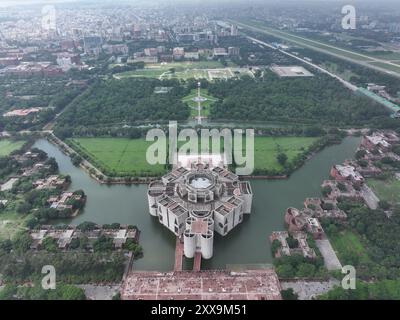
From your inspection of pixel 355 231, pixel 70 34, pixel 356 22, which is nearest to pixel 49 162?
pixel 355 231

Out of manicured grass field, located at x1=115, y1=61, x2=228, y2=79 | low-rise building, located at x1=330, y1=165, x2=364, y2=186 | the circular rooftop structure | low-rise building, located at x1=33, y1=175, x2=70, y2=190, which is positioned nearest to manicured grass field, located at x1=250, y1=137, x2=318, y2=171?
low-rise building, located at x1=330, y1=165, x2=364, y2=186

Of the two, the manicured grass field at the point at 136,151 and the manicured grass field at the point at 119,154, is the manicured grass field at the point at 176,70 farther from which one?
the manicured grass field at the point at 136,151

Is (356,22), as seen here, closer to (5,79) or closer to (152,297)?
(5,79)

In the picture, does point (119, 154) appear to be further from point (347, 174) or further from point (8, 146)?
point (347, 174)

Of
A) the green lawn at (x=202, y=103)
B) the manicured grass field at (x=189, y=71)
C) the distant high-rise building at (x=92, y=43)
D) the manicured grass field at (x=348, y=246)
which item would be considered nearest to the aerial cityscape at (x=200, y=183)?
the manicured grass field at (x=348, y=246)

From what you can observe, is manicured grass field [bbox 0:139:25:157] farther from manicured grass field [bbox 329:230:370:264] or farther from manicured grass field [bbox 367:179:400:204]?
manicured grass field [bbox 367:179:400:204]
